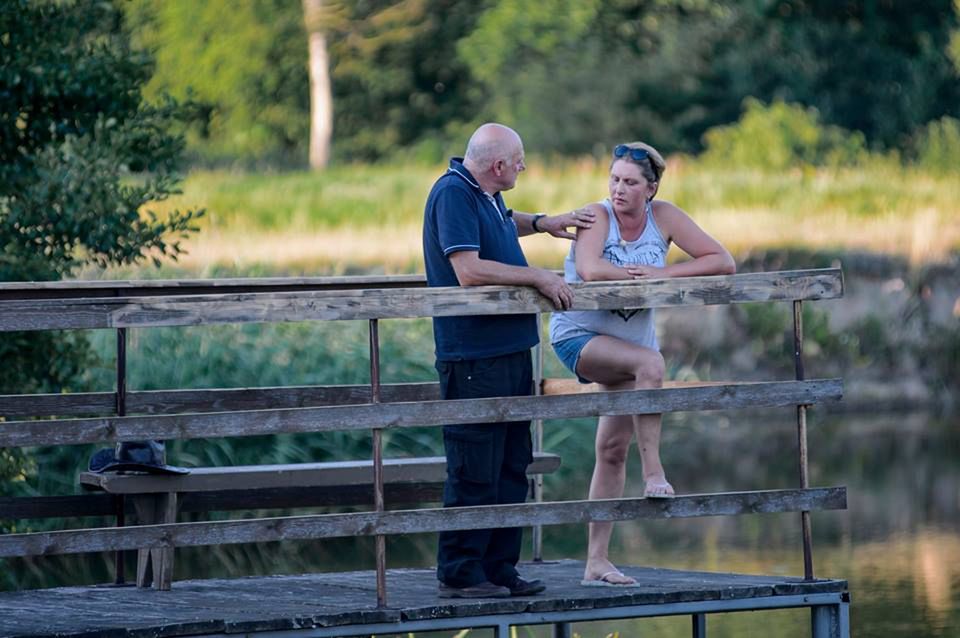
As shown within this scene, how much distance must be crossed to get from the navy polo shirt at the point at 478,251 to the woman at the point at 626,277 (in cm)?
27

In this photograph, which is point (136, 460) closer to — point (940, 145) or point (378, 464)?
A: point (378, 464)

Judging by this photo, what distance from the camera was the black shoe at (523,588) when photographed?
6.26 m

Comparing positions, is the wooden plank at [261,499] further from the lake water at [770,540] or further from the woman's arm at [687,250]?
the woman's arm at [687,250]

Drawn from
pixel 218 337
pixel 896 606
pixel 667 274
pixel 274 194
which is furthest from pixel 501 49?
pixel 667 274

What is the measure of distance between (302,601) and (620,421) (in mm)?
1275

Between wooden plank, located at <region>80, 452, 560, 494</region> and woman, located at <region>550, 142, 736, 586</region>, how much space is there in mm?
1155

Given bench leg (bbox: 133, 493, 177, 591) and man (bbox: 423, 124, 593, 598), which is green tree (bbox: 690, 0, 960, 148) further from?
man (bbox: 423, 124, 593, 598)

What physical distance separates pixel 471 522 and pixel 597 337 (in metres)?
0.82

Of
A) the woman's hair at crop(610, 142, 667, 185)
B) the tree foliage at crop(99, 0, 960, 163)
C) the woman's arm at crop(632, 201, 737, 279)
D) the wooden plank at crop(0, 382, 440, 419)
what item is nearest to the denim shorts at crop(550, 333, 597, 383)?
the woman's arm at crop(632, 201, 737, 279)

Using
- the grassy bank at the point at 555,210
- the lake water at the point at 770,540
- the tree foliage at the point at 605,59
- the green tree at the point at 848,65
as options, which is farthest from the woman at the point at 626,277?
the green tree at the point at 848,65

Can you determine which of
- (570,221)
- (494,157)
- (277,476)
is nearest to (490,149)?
(494,157)

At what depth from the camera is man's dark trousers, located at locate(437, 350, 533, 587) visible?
6.16m

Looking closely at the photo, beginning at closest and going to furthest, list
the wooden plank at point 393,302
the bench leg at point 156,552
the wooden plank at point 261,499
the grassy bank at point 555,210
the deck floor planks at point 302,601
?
the wooden plank at point 393,302
the deck floor planks at point 302,601
the bench leg at point 156,552
the wooden plank at point 261,499
the grassy bank at point 555,210

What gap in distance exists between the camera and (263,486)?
7.60m
